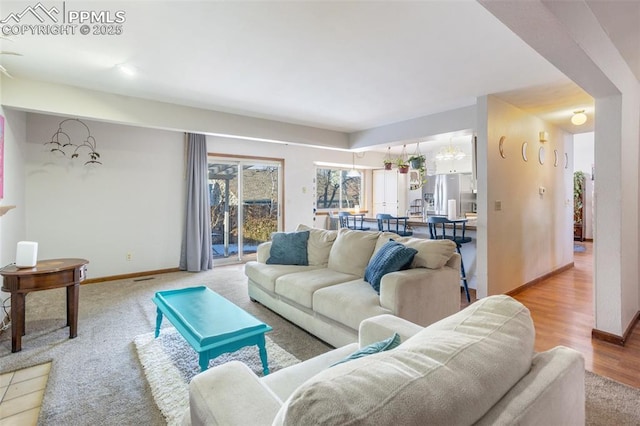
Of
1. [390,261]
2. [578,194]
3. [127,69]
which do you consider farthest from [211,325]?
[578,194]

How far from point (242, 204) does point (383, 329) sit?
515cm

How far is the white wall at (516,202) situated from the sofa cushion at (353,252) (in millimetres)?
1521

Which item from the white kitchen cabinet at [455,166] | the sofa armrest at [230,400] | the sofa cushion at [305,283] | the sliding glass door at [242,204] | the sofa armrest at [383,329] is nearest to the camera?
the sofa armrest at [230,400]

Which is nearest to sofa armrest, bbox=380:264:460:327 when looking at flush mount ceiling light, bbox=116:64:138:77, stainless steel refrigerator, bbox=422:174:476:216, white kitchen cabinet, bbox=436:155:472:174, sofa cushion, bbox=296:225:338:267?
sofa cushion, bbox=296:225:338:267

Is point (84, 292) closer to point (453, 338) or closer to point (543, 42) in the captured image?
point (453, 338)

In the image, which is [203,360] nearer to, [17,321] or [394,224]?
[17,321]

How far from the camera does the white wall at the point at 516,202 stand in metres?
3.70

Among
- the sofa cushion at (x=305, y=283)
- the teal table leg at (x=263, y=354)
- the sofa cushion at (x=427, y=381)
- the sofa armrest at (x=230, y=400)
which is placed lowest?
the teal table leg at (x=263, y=354)

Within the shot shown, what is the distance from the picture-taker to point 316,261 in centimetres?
→ 364

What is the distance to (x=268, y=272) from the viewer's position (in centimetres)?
339

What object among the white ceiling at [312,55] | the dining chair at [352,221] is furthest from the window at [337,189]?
the white ceiling at [312,55]

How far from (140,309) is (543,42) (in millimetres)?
4304

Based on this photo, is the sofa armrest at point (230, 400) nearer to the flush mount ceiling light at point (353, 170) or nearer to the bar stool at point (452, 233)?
the bar stool at point (452, 233)

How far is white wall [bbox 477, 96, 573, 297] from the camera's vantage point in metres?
3.70
